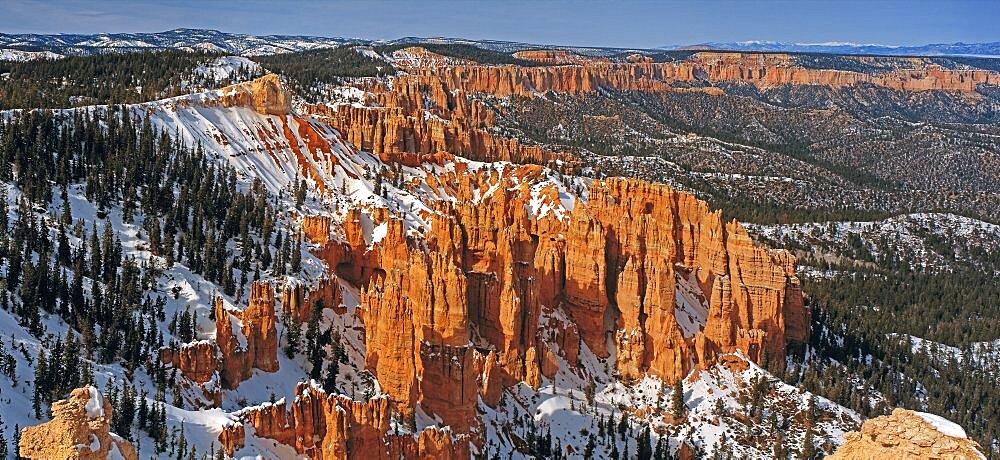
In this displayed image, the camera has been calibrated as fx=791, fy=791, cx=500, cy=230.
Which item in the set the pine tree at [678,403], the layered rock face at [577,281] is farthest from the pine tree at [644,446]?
the layered rock face at [577,281]

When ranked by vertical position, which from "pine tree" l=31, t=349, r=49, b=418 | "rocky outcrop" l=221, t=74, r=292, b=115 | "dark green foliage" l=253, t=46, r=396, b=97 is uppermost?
"dark green foliage" l=253, t=46, r=396, b=97

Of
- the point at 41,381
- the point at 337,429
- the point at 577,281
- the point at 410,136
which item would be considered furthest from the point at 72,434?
the point at 410,136

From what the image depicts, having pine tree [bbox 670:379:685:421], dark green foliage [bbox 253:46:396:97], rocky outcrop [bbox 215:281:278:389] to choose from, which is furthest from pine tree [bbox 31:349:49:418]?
dark green foliage [bbox 253:46:396:97]

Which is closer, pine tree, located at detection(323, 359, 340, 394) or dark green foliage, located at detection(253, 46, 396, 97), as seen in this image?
pine tree, located at detection(323, 359, 340, 394)

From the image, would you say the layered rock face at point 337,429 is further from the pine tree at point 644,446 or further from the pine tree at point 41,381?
the pine tree at point 644,446

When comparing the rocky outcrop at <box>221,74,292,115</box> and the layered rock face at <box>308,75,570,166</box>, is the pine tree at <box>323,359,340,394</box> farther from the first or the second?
the rocky outcrop at <box>221,74,292,115</box>

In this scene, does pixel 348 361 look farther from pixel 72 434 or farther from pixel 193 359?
pixel 72 434
